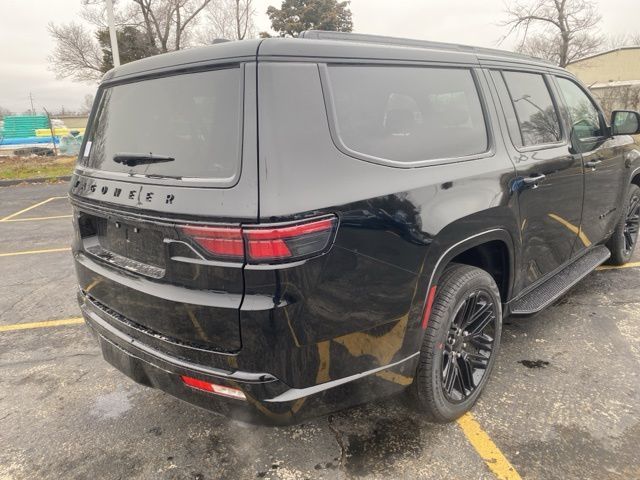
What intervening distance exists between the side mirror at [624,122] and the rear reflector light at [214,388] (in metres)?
3.75

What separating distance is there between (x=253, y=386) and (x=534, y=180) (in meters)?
2.00

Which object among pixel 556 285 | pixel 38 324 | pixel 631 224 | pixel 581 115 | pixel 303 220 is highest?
pixel 581 115

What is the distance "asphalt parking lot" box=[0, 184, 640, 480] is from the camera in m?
2.23

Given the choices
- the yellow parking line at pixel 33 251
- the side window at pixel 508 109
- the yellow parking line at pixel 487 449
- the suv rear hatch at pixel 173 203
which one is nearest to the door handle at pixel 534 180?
the side window at pixel 508 109

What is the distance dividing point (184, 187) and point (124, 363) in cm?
95

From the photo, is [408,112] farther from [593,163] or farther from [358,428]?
[593,163]

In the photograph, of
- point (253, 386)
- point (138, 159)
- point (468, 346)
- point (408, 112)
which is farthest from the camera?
point (468, 346)

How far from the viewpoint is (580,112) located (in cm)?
365

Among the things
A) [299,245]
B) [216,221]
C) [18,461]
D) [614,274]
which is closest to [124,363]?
[18,461]

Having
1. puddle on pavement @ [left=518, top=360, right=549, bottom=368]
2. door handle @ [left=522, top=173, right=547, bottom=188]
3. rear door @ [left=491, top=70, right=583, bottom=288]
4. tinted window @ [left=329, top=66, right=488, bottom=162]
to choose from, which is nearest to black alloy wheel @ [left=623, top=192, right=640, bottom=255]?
rear door @ [left=491, top=70, right=583, bottom=288]

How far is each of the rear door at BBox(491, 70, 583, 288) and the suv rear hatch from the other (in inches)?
65.3

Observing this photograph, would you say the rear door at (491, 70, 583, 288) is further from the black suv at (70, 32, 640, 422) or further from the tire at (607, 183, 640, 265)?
the tire at (607, 183, 640, 265)

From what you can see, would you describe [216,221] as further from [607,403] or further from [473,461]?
[607,403]

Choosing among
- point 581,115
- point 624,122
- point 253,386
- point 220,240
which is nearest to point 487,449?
point 253,386
